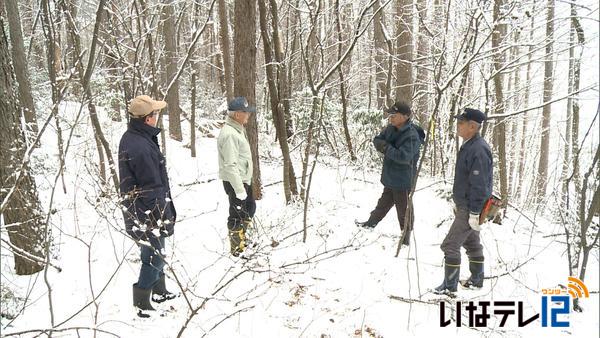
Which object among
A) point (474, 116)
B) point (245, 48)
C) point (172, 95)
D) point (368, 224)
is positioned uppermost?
point (245, 48)

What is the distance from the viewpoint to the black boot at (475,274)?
4.20 meters

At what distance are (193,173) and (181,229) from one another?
11.9 ft

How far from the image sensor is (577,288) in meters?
3.79

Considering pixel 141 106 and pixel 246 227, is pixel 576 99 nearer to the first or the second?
pixel 246 227

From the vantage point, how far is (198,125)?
13734 millimetres

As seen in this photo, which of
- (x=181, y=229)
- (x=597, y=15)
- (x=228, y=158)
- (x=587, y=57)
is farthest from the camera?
(x=181, y=229)

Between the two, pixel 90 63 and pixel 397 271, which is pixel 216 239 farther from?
pixel 90 63

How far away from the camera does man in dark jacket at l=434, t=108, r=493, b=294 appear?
394 centimetres

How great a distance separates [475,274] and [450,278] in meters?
0.37

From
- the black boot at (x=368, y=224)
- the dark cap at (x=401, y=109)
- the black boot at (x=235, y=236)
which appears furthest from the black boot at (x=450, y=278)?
the black boot at (x=235, y=236)

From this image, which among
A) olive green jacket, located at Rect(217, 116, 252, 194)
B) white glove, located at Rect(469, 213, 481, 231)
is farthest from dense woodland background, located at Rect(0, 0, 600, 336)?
olive green jacket, located at Rect(217, 116, 252, 194)

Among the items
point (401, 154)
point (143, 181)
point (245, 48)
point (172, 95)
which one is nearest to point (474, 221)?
point (401, 154)

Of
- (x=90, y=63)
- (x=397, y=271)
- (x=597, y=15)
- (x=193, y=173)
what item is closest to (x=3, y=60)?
(x=90, y=63)

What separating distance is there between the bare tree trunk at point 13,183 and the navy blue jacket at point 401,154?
3.86 metres
